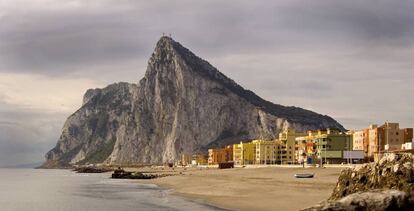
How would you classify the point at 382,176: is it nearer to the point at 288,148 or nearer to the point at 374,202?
the point at 374,202

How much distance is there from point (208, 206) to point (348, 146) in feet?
382

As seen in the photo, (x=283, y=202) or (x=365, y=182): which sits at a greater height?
(x=365, y=182)

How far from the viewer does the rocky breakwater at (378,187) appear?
19328 mm

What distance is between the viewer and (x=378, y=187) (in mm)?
22734

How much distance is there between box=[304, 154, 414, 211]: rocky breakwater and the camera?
19328mm

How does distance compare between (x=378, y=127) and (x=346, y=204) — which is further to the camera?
(x=378, y=127)

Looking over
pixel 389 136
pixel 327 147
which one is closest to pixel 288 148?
pixel 327 147

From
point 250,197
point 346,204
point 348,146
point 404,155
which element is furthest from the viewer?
point 348,146

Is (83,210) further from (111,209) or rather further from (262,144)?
(262,144)

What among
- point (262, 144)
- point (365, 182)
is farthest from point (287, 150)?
point (365, 182)

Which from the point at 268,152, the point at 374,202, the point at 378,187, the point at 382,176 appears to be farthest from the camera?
the point at 268,152

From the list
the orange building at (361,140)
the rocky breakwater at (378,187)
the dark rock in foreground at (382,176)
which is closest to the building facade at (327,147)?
the orange building at (361,140)

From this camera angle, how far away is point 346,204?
19.1 metres

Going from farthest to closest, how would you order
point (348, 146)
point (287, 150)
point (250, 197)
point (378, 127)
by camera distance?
point (287, 150)
point (348, 146)
point (378, 127)
point (250, 197)
